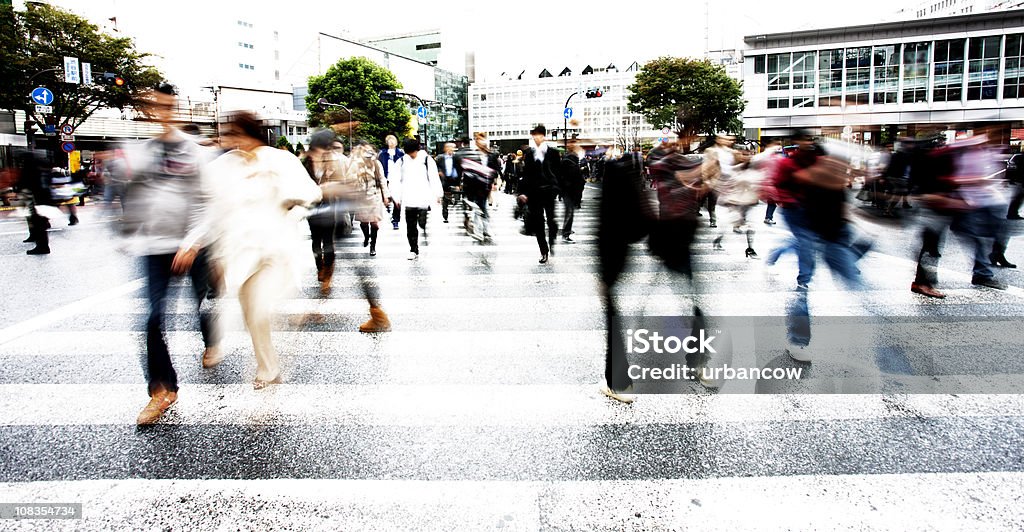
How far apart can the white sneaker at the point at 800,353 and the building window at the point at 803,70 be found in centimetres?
5292

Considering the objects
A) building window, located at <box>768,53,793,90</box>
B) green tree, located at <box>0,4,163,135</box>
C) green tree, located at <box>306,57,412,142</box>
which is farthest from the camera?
green tree, located at <box>306,57,412,142</box>

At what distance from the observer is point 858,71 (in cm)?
5012

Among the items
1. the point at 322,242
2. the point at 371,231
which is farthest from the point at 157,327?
the point at 371,231

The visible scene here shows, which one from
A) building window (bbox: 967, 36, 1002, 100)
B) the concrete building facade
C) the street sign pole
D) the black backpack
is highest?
the concrete building facade

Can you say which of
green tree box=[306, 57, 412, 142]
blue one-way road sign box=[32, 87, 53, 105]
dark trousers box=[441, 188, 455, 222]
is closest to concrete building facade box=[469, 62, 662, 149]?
green tree box=[306, 57, 412, 142]

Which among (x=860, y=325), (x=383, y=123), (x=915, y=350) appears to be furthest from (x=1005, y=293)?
(x=383, y=123)

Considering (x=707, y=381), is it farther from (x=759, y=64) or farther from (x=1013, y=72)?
(x=1013, y=72)

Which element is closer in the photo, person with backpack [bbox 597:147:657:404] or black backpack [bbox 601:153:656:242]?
person with backpack [bbox 597:147:657:404]

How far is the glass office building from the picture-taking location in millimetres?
47156

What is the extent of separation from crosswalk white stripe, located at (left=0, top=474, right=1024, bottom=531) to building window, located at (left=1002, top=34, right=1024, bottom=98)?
2280 inches

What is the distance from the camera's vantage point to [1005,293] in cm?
667

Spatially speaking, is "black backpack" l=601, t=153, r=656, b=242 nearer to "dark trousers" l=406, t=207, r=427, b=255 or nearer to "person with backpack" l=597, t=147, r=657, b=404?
"person with backpack" l=597, t=147, r=657, b=404

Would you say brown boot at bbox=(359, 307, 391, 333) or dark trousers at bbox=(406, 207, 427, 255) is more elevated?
dark trousers at bbox=(406, 207, 427, 255)

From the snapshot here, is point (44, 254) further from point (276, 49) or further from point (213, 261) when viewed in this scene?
point (276, 49)
